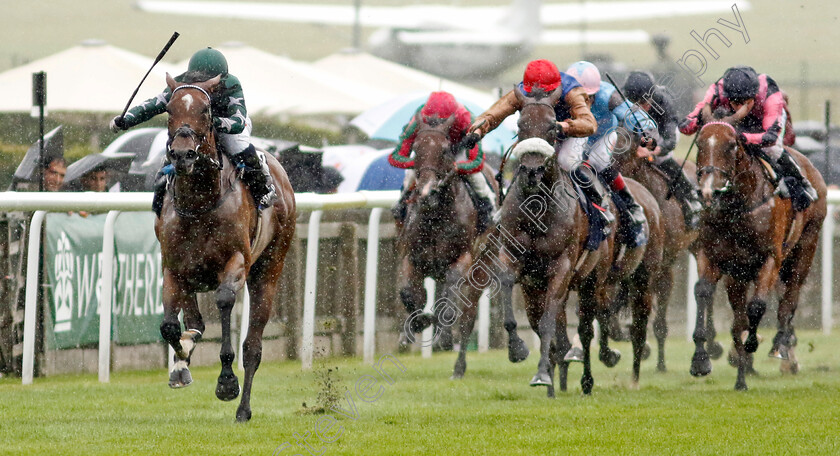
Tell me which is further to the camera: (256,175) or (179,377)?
(256,175)

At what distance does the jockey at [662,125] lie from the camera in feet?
37.2

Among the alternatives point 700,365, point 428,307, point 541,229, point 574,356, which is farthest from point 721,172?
point 428,307

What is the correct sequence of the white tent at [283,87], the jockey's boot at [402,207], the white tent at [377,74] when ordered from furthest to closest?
1. the white tent at [377,74]
2. the white tent at [283,87]
3. the jockey's boot at [402,207]

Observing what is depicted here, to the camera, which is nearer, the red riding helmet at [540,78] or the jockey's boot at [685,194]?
the red riding helmet at [540,78]

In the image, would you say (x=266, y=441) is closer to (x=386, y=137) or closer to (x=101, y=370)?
(x=101, y=370)

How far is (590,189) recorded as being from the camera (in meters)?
9.45

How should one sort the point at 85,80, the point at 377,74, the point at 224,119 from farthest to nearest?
the point at 377,74 → the point at 85,80 → the point at 224,119

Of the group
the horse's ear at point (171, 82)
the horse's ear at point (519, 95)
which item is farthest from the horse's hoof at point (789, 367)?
the horse's ear at point (171, 82)

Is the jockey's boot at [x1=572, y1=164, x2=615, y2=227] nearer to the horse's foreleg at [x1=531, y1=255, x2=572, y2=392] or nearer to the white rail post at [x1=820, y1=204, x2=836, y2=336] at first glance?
the horse's foreleg at [x1=531, y1=255, x2=572, y2=392]

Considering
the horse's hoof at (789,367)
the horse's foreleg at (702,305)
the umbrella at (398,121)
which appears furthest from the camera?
the umbrella at (398,121)

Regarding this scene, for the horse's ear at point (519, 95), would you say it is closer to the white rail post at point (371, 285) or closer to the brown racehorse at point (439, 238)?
the brown racehorse at point (439, 238)

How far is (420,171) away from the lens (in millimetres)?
10398

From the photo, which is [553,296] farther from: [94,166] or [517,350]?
[94,166]

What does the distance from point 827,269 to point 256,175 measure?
9.06 metres
